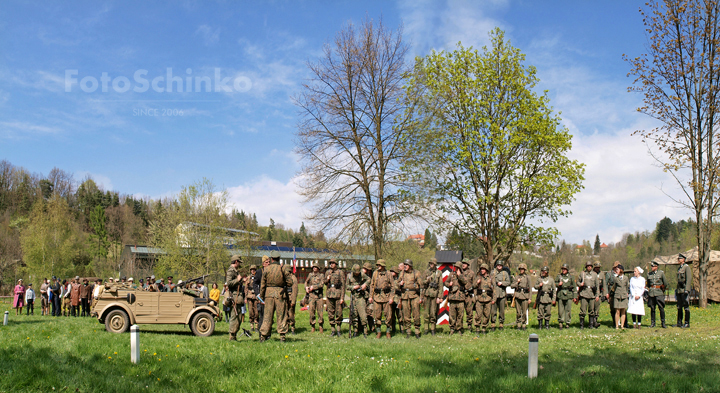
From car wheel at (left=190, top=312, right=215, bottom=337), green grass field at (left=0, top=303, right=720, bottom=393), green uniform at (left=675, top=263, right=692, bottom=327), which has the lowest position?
car wheel at (left=190, top=312, right=215, bottom=337)

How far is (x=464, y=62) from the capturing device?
24094 millimetres

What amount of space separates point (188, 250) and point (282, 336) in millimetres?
35148

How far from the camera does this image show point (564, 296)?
15102mm

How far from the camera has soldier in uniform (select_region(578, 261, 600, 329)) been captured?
14.8m

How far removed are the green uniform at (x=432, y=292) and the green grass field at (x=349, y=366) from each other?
9.27 ft

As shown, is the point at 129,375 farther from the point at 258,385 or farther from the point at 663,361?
the point at 663,361

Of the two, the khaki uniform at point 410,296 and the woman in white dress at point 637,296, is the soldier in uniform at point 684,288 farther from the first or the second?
the khaki uniform at point 410,296

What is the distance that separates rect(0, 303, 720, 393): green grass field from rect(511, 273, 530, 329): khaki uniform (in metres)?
3.61

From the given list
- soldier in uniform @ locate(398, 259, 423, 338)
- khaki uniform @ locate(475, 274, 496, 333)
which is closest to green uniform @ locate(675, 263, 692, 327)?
khaki uniform @ locate(475, 274, 496, 333)

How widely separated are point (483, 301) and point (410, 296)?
2186 mm

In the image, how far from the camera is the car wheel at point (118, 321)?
43.8ft

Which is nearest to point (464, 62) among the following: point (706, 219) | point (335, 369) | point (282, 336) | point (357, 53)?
point (357, 53)

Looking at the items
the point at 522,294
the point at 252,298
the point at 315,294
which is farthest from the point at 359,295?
the point at 522,294

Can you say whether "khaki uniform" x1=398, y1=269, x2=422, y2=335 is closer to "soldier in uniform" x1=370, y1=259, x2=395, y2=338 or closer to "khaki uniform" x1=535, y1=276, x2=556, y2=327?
"soldier in uniform" x1=370, y1=259, x2=395, y2=338
